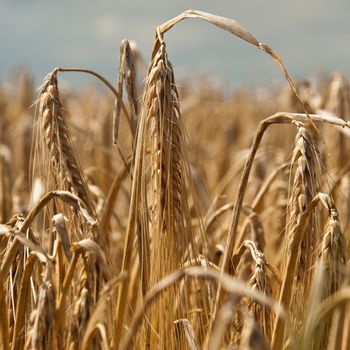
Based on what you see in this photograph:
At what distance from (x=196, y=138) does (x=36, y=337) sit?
5.27m

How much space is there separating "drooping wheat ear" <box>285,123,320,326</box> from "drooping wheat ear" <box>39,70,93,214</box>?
0.34 m

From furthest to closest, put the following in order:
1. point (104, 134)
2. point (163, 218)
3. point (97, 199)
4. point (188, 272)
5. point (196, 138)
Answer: point (196, 138)
point (104, 134)
point (97, 199)
point (163, 218)
point (188, 272)

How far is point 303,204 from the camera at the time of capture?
46.5 inches

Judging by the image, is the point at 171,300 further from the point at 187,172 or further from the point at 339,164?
the point at 339,164

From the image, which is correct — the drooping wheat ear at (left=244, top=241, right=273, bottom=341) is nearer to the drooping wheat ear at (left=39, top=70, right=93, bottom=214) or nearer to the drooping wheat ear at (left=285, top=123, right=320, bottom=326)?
the drooping wheat ear at (left=285, top=123, right=320, bottom=326)

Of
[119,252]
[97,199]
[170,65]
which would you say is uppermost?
[170,65]

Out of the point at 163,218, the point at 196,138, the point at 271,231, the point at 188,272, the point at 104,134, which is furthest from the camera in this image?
the point at 196,138

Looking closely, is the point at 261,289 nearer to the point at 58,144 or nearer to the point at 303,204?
the point at 303,204

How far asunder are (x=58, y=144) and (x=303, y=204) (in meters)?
0.41

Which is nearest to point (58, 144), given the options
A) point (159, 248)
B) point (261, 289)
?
point (159, 248)

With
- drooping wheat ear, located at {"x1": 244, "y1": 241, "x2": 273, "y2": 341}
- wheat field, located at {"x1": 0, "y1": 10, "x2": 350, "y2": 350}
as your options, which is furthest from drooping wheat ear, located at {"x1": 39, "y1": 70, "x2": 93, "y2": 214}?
drooping wheat ear, located at {"x1": 244, "y1": 241, "x2": 273, "y2": 341}

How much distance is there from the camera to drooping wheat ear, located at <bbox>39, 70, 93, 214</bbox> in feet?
4.17

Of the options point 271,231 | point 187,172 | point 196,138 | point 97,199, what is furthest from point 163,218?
point 196,138

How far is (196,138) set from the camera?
6.20m
